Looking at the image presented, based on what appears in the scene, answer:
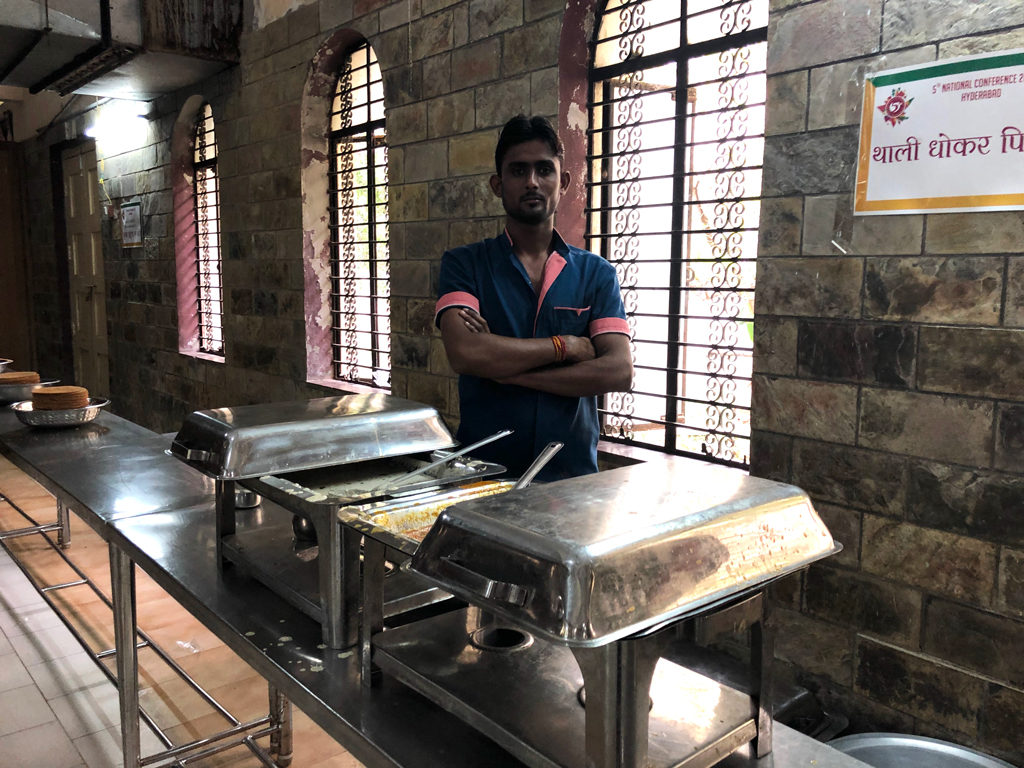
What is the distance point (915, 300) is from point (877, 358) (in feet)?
0.69

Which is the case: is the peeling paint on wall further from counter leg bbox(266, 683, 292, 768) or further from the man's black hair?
counter leg bbox(266, 683, 292, 768)

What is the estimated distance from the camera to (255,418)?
6.09ft

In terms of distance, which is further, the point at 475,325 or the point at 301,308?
the point at 301,308

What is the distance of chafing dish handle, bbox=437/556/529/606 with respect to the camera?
3.27ft

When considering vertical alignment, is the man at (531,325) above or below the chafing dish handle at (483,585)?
above

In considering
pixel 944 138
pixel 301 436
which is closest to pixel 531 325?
pixel 301 436

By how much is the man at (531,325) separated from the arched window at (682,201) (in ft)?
3.53

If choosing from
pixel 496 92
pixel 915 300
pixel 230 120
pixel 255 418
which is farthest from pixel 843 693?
→ pixel 230 120

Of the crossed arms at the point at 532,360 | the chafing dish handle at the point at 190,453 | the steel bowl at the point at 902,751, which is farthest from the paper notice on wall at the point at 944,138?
the chafing dish handle at the point at 190,453

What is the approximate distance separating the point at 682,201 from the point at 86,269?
788 cm

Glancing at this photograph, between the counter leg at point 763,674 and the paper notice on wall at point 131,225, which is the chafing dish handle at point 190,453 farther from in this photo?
the paper notice on wall at point 131,225

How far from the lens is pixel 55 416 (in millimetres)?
3324

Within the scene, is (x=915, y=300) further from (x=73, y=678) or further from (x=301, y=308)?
(x=301, y=308)

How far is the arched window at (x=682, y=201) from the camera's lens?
3.20m
